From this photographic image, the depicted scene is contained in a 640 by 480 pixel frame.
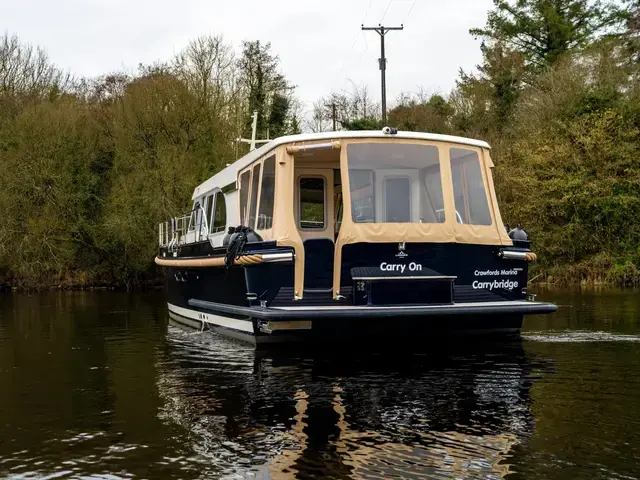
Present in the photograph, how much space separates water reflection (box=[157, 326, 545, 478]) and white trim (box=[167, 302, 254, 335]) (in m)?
0.41

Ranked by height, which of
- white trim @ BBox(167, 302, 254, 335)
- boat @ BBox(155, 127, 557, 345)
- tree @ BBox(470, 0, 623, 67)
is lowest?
white trim @ BBox(167, 302, 254, 335)

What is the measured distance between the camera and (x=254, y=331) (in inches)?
419

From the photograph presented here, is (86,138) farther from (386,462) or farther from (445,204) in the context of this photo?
(386,462)

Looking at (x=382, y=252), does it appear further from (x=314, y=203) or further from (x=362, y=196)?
(x=314, y=203)

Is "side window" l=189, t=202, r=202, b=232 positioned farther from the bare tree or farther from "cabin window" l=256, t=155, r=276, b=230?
the bare tree

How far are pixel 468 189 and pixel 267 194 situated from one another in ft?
9.38

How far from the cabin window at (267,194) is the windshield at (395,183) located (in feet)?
3.99

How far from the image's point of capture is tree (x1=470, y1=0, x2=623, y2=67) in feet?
126

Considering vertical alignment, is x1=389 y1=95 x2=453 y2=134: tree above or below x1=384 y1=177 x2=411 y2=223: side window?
above

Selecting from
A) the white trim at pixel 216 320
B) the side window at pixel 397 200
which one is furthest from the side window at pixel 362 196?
the white trim at pixel 216 320

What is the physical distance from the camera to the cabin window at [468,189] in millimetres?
10703

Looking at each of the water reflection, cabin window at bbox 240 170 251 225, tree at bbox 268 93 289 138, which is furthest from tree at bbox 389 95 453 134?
the water reflection

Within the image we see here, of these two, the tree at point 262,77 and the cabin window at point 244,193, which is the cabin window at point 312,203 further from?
the tree at point 262,77

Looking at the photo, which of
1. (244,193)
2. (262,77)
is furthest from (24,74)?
(244,193)
